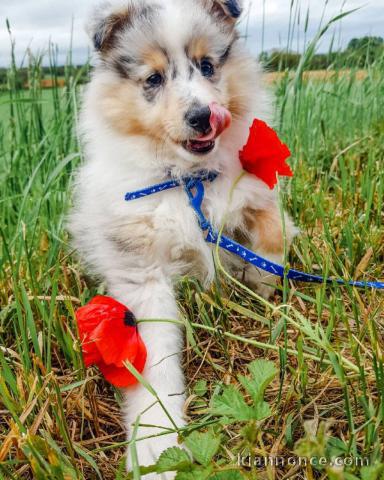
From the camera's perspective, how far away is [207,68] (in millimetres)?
2377

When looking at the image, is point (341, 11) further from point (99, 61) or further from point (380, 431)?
point (380, 431)

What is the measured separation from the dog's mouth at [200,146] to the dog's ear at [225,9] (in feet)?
2.40

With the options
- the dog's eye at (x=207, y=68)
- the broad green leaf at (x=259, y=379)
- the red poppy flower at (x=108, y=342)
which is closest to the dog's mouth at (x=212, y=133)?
the dog's eye at (x=207, y=68)

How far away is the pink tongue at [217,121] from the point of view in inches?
82.6

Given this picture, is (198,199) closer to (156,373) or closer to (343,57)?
(156,373)

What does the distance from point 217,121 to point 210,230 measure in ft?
1.51

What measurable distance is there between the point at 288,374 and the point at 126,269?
2.69 feet

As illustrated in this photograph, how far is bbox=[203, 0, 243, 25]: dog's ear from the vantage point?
246 cm

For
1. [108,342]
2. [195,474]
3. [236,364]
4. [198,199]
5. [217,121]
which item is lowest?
[236,364]

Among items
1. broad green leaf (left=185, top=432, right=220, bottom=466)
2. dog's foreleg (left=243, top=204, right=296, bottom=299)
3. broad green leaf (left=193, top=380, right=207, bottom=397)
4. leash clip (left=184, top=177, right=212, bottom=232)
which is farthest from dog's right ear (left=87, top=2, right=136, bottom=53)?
broad green leaf (left=185, top=432, right=220, bottom=466)

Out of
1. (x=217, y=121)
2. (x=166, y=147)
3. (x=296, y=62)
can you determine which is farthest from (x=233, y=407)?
(x=296, y=62)

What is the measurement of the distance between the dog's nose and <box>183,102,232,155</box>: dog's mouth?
0.02m

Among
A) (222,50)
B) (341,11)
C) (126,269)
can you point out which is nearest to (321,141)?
(341,11)

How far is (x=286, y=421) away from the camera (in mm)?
1457
